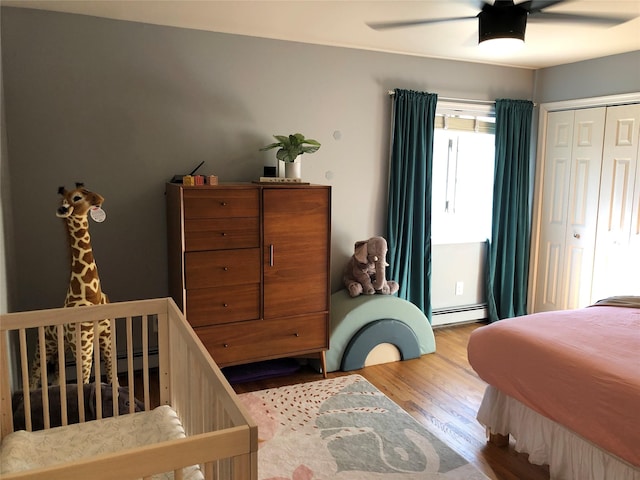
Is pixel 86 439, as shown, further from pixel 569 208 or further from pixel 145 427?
pixel 569 208

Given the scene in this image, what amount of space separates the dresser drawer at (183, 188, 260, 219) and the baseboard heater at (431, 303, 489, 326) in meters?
2.11

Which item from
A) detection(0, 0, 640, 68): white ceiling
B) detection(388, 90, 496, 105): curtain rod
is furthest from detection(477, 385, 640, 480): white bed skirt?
detection(388, 90, 496, 105): curtain rod

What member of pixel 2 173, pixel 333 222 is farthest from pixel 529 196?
pixel 2 173

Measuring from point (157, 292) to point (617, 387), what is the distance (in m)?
2.64

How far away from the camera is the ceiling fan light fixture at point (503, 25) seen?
256cm

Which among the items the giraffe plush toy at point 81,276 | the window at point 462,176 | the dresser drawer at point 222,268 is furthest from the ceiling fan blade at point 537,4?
the giraffe plush toy at point 81,276

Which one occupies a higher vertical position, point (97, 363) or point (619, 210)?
point (619, 210)

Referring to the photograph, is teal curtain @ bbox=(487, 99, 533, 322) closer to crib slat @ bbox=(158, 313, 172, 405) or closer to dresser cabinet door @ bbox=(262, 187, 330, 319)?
dresser cabinet door @ bbox=(262, 187, 330, 319)

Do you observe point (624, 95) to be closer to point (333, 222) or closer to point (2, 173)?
point (333, 222)

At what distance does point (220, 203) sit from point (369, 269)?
4.18 feet

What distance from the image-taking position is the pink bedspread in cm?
192

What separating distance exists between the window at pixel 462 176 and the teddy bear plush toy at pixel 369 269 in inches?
32.9

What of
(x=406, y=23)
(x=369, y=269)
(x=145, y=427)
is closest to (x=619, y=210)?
(x=369, y=269)

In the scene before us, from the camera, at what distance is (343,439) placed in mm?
2660
